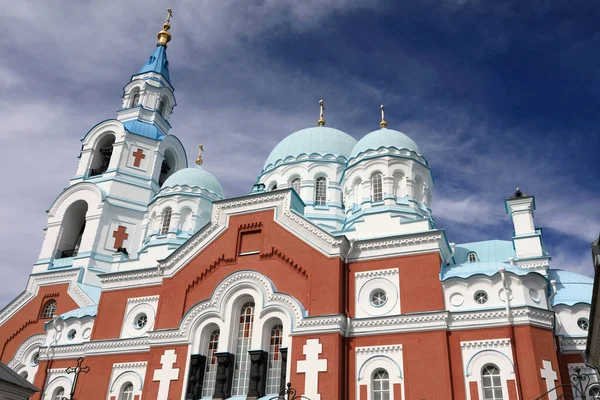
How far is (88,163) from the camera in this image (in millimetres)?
31141

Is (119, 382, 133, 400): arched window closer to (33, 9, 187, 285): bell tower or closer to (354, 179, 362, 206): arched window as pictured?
(33, 9, 187, 285): bell tower

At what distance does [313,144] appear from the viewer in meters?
29.0

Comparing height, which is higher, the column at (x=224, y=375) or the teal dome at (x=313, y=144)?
the teal dome at (x=313, y=144)

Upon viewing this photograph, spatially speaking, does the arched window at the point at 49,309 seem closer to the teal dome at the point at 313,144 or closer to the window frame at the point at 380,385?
the teal dome at the point at 313,144

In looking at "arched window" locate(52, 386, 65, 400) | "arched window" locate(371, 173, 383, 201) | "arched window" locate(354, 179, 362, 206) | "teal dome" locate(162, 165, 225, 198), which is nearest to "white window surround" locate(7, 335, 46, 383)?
"arched window" locate(52, 386, 65, 400)

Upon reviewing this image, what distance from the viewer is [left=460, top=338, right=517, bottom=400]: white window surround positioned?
16.1 metres

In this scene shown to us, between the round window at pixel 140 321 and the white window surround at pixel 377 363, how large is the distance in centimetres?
877

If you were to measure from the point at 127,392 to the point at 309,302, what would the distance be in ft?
25.7

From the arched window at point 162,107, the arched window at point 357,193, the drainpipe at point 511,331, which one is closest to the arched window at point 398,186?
the arched window at point 357,193

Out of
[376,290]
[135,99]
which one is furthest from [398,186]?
[135,99]

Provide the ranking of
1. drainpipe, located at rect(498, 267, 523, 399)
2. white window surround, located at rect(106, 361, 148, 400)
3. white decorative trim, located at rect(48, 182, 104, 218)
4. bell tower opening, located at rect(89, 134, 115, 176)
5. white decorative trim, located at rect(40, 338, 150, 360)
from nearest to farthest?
drainpipe, located at rect(498, 267, 523, 399) < white window surround, located at rect(106, 361, 148, 400) < white decorative trim, located at rect(40, 338, 150, 360) < white decorative trim, located at rect(48, 182, 104, 218) < bell tower opening, located at rect(89, 134, 115, 176)

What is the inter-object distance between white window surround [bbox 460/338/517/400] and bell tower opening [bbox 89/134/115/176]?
22476 mm

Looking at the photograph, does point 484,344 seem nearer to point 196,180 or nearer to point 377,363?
point 377,363

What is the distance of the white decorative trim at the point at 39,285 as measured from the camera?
86.1 ft
